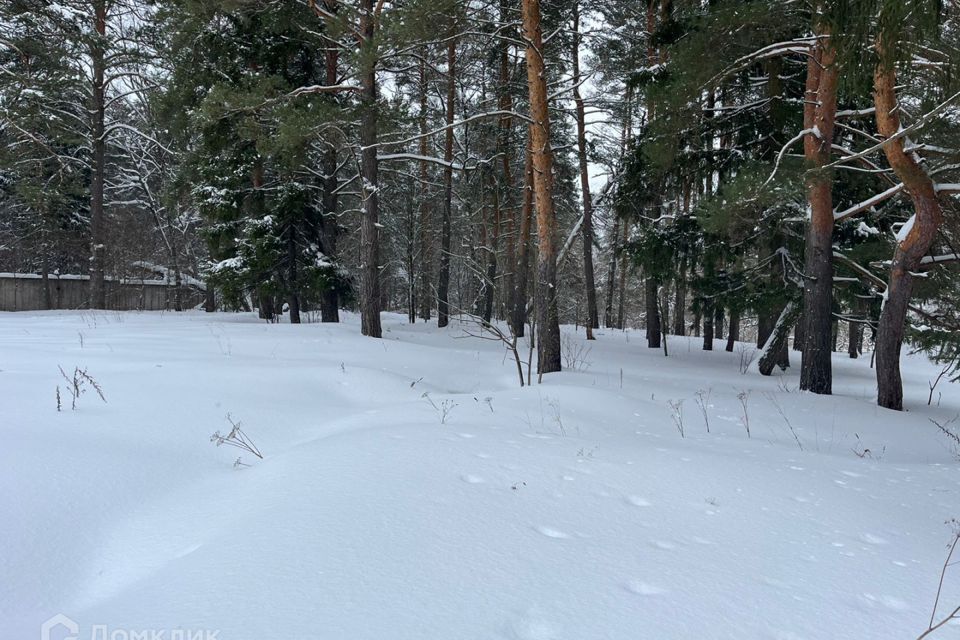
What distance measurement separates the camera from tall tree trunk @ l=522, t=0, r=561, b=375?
24.3 feet

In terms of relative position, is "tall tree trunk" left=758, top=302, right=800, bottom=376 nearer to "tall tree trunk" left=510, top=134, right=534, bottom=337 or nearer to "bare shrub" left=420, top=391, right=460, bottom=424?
"tall tree trunk" left=510, top=134, right=534, bottom=337

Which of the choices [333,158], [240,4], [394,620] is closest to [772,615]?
[394,620]

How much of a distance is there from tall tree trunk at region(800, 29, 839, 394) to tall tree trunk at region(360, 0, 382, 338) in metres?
7.52

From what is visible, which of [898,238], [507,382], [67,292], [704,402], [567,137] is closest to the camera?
[704,402]

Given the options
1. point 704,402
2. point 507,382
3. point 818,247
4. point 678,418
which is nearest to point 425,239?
point 507,382

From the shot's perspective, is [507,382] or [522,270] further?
[522,270]

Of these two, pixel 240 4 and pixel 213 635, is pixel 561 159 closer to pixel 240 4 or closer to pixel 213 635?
pixel 240 4

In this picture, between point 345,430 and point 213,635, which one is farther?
point 345,430

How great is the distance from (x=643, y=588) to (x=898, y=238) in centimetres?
833

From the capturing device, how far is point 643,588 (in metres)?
1.71

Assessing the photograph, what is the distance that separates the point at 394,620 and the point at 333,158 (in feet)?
42.1

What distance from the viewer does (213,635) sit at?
54.1 inches

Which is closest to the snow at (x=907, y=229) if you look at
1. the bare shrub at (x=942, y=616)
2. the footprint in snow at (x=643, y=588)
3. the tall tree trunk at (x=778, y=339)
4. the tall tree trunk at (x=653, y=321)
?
the tall tree trunk at (x=778, y=339)

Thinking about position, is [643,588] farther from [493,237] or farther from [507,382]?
[493,237]
